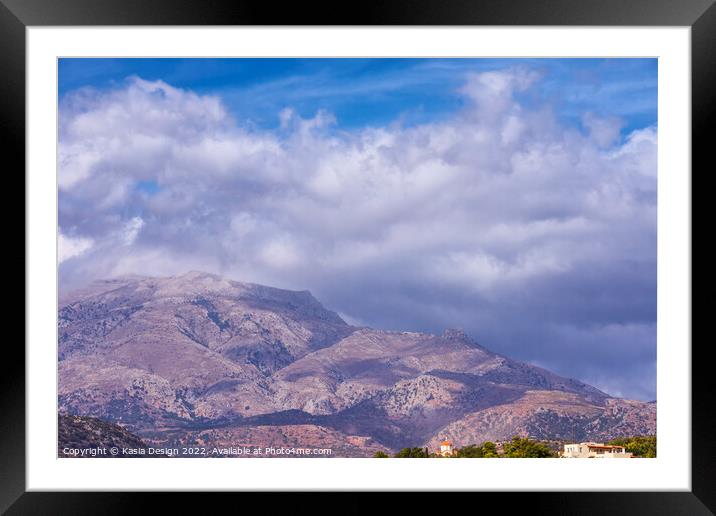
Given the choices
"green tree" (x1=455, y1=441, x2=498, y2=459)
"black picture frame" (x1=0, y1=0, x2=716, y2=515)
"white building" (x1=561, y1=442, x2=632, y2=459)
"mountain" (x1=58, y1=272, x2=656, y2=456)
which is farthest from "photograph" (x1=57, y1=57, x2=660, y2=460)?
"black picture frame" (x1=0, y1=0, x2=716, y2=515)

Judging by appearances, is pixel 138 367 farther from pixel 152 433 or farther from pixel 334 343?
pixel 334 343

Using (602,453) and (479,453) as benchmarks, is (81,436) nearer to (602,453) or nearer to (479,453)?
(602,453)

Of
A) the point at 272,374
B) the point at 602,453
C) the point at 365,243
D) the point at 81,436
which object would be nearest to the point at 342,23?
the point at 602,453

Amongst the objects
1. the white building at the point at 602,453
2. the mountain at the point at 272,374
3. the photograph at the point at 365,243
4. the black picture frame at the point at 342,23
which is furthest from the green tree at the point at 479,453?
the mountain at the point at 272,374

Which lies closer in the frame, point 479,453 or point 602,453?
point 479,453

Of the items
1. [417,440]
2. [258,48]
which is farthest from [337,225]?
[258,48]

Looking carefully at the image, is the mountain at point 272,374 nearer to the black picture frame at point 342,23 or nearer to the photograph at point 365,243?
the photograph at point 365,243
